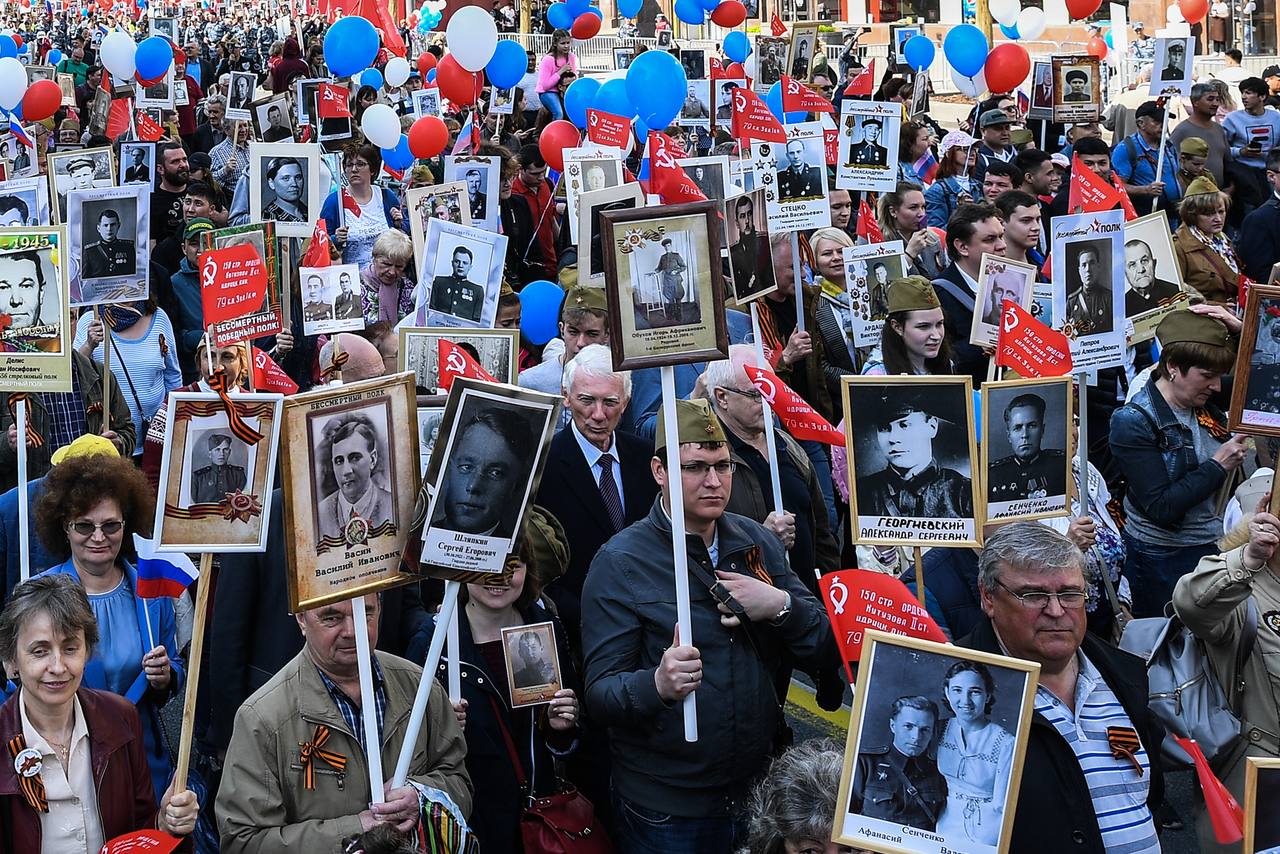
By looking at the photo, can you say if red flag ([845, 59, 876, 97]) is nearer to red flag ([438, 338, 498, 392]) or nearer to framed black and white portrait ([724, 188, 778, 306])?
framed black and white portrait ([724, 188, 778, 306])

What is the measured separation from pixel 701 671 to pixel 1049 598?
2.92 feet

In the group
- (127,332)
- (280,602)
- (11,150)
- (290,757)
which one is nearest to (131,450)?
(127,332)

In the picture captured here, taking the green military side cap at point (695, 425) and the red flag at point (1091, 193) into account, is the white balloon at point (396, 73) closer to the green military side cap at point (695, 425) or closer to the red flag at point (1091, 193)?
the red flag at point (1091, 193)

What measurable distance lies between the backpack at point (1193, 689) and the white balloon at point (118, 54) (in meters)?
13.2

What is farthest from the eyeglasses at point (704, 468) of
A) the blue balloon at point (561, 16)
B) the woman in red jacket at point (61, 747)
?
the blue balloon at point (561, 16)

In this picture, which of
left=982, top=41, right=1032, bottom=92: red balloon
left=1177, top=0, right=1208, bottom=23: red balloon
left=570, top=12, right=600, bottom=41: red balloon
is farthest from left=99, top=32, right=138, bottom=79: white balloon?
left=1177, top=0, right=1208, bottom=23: red balloon

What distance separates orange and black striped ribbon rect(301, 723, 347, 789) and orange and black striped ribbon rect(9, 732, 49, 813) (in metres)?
0.70

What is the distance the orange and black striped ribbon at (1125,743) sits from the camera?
3.29 meters

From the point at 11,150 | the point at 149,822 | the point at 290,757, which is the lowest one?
the point at 149,822

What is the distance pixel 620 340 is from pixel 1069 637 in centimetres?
140

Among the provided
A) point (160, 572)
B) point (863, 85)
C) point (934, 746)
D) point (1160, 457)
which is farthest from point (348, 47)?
point (934, 746)

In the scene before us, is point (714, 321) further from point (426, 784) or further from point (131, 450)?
point (131, 450)

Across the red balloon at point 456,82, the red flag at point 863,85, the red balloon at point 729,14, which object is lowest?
the red flag at point 863,85

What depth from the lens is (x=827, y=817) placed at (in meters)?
3.21
